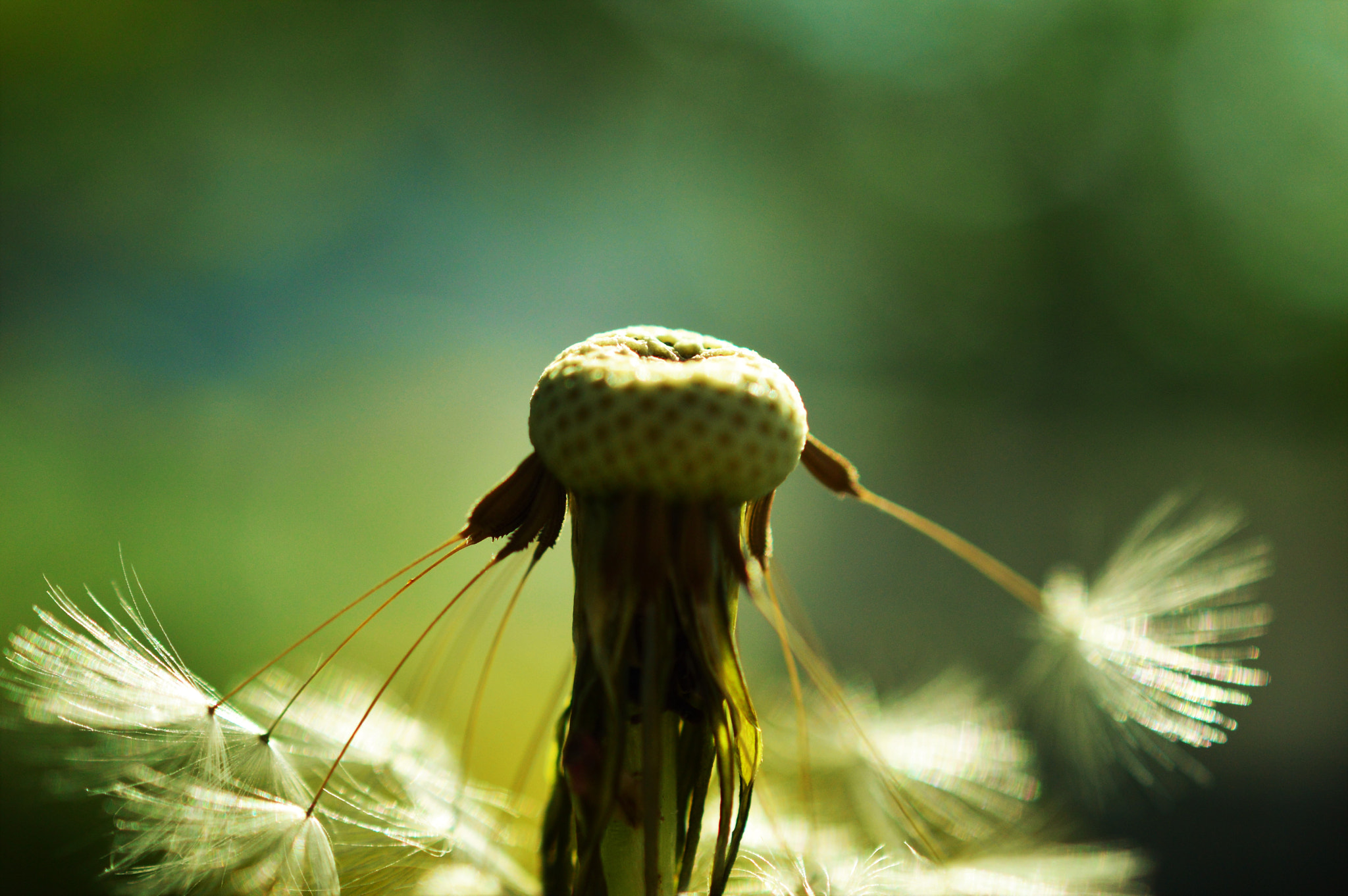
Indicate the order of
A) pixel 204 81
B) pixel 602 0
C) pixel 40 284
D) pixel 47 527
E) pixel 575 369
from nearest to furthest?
pixel 575 369 → pixel 47 527 → pixel 40 284 → pixel 204 81 → pixel 602 0

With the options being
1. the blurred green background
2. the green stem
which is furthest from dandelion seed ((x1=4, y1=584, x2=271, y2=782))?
the blurred green background

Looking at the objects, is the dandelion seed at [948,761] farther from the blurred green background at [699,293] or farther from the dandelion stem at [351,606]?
the dandelion stem at [351,606]

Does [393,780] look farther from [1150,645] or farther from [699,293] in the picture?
[699,293]

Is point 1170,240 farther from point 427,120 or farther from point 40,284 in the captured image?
point 40,284

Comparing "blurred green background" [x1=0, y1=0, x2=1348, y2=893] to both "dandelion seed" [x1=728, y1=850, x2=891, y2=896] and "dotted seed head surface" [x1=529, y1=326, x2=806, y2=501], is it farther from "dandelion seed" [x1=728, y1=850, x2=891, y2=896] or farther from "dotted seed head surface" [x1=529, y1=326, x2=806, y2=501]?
"dotted seed head surface" [x1=529, y1=326, x2=806, y2=501]

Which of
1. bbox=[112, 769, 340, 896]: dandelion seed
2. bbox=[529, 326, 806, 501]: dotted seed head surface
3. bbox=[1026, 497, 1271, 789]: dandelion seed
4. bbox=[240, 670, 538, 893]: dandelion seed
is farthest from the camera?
bbox=[1026, 497, 1271, 789]: dandelion seed

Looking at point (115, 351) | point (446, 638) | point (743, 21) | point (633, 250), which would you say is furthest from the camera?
point (743, 21)

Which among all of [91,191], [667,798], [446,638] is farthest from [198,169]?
[667,798]

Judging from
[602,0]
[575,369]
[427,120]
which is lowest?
[575,369]
